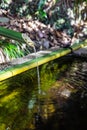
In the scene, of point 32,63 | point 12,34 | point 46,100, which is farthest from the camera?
point 32,63

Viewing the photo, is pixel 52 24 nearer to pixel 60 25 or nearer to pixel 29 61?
pixel 60 25

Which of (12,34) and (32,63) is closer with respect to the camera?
(12,34)

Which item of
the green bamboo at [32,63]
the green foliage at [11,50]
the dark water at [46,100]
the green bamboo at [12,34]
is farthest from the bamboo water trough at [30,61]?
the green bamboo at [12,34]

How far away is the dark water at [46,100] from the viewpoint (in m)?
2.91

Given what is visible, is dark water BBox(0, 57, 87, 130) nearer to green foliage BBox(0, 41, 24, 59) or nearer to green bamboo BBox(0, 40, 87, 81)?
green bamboo BBox(0, 40, 87, 81)

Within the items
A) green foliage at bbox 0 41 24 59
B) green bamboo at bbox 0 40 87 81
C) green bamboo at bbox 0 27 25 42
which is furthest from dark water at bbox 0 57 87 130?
green bamboo at bbox 0 27 25 42

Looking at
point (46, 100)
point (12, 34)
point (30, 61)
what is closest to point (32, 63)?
point (30, 61)

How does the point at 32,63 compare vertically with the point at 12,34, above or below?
below

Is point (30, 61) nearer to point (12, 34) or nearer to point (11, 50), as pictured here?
point (11, 50)

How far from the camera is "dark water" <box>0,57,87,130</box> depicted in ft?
9.54

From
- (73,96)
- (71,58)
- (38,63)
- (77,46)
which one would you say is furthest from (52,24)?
(73,96)

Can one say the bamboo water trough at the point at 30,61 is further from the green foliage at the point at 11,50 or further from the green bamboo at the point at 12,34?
the green bamboo at the point at 12,34

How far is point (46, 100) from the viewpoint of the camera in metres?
3.45

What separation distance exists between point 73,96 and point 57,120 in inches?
27.4
